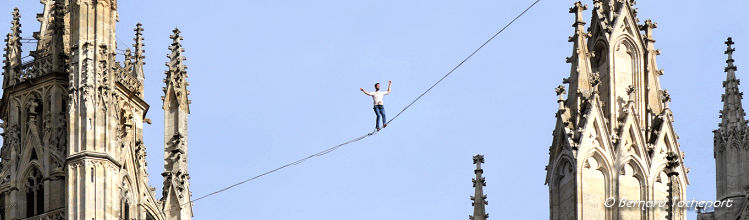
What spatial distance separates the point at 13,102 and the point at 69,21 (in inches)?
104

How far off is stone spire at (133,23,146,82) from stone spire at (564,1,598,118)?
24.7m

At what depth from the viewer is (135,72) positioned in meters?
74.9

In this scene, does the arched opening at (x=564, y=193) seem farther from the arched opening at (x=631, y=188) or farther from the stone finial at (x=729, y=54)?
the stone finial at (x=729, y=54)

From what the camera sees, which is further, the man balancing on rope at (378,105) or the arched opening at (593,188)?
the man balancing on rope at (378,105)

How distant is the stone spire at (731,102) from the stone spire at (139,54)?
16.6 m

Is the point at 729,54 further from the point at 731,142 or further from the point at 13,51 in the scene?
the point at 13,51

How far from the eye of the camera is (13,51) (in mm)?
75438

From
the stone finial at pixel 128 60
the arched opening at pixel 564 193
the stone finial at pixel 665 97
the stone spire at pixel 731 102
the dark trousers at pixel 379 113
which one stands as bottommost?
the arched opening at pixel 564 193

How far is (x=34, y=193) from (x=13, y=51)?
17.2 feet

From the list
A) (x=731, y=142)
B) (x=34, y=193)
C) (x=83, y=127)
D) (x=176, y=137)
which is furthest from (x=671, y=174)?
(x=34, y=193)

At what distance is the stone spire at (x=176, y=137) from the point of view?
69000mm

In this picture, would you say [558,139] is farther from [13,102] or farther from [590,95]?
[13,102]

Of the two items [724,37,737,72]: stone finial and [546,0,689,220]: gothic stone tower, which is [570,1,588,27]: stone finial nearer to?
[546,0,689,220]: gothic stone tower

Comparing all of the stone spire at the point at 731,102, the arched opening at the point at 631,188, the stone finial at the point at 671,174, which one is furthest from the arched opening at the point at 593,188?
the stone spire at the point at 731,102
